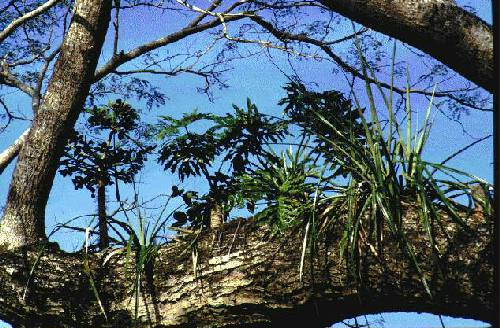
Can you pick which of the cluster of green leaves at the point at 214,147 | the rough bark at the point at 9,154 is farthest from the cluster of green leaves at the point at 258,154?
the rough bark at the point at 9,154

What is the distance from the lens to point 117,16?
608 centimetres

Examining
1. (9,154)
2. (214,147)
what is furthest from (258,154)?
(9,154)

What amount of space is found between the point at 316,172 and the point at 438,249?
2.65ft

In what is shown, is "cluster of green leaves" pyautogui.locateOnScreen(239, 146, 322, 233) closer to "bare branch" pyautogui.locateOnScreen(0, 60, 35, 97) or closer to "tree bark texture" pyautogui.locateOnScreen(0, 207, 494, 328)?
"tree bark texture" pyautogui.locateOnScreen(0, 207, 494, 328)

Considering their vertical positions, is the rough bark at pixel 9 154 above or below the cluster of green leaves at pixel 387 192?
above

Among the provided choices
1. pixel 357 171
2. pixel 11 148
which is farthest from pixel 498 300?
pixel 11 148

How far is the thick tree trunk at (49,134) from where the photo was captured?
3109 mm

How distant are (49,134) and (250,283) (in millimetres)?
1467

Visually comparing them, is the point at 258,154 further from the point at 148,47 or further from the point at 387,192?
the point at 148,47

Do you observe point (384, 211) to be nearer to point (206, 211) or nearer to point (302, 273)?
point (302, 273)

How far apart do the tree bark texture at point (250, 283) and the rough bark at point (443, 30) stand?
0.56 meters

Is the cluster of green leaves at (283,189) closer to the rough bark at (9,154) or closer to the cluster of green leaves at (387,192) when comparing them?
the cluster of green leaves at (387,192)

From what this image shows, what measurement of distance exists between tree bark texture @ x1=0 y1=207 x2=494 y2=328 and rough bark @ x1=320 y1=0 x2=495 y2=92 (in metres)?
0.56

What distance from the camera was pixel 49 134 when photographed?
318 cm
